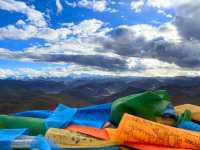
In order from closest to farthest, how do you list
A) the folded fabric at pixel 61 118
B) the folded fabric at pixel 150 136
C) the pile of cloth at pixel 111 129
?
1. the pile of cloth at pixel 111 129
2. the folded fabric at pixel 150 136
3. the folded fabric at pixel 61 118

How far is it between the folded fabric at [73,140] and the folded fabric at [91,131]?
8 cm

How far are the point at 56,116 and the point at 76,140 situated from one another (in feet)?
2.96

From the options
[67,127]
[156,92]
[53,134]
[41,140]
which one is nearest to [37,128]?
[67,127]

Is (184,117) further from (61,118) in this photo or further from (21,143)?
(21,143)

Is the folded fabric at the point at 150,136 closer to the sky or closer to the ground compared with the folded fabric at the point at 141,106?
closer to the ground

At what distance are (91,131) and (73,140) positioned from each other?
0.37 metres

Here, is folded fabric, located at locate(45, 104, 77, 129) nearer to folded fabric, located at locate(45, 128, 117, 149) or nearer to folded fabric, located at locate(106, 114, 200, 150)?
folded fabric, located at locate(45, 128, 117, 149)

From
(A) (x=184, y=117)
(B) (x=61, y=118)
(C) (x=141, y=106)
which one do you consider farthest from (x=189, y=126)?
(B) (x=61, y=118)

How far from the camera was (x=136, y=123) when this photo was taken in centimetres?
362

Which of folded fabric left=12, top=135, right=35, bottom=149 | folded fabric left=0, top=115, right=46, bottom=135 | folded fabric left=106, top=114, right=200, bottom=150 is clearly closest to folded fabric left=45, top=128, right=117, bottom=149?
folded fabric left=106, top=114, right=200, bottom=150

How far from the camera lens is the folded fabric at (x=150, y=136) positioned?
3578 millimetres

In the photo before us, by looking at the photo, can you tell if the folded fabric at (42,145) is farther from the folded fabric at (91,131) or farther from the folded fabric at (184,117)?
the folded fabric at (184,117)

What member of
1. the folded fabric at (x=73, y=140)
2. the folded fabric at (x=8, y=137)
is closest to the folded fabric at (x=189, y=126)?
the folded fabric at (x=73, y=140)

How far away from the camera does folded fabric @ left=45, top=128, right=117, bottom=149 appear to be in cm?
345
